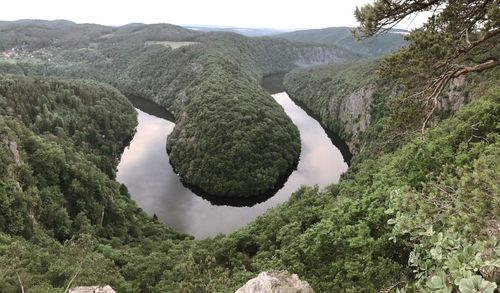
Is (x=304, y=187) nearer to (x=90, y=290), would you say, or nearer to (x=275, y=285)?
(x=90, y=290)

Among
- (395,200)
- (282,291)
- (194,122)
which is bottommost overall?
(194,122)

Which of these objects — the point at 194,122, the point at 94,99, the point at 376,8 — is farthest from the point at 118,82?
the point at 376,8

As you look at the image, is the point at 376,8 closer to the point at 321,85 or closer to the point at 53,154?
the point at 53,154

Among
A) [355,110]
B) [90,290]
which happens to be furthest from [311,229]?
[355,110]

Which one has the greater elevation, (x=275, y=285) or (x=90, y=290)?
(x=275, y=285)

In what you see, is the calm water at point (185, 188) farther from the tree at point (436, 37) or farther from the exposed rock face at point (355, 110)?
the tree at point (436, 37)

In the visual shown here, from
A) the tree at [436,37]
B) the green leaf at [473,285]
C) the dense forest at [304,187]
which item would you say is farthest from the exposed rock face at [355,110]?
the green leaf at [473,285]
